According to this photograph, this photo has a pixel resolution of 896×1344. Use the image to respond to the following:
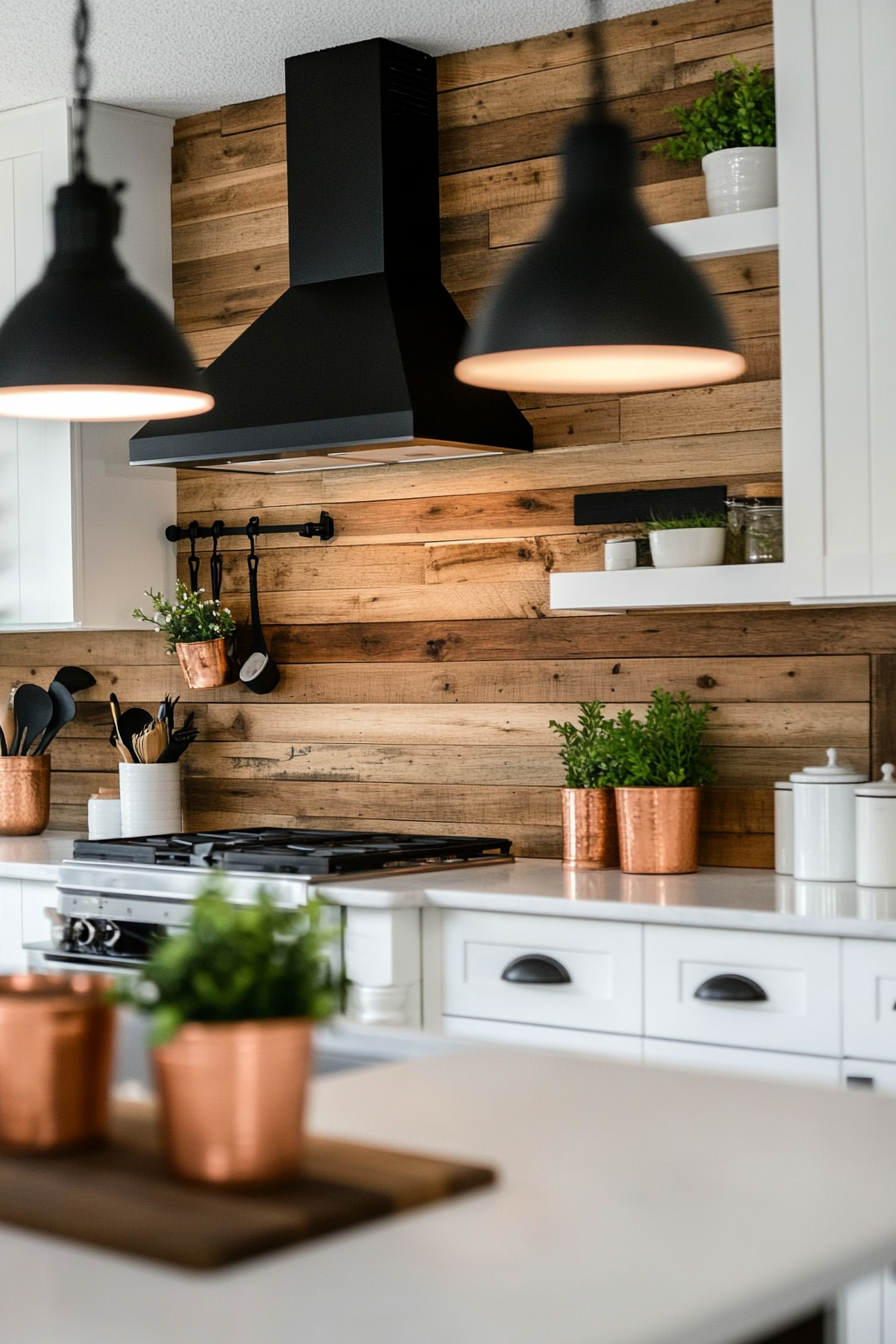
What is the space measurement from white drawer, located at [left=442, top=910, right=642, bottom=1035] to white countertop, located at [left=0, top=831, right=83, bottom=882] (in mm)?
1038

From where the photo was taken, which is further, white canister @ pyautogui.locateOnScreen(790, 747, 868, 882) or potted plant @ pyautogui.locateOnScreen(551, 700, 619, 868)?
potted plant @ pyautogui.locateOnScreen(551, 700, 619, 868)

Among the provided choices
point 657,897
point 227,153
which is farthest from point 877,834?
point 227,153

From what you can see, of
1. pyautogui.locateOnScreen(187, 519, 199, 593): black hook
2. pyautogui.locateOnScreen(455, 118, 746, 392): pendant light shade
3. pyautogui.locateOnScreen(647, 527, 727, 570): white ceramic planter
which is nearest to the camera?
pyautogui.locateOnScreen(455, 118, 746, 392): pendant light shade

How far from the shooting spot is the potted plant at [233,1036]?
3.33 feet

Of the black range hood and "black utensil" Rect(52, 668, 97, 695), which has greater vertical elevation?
the black range hood

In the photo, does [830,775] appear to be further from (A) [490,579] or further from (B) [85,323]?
(B) [85,323]

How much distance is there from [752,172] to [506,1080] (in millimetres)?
2204

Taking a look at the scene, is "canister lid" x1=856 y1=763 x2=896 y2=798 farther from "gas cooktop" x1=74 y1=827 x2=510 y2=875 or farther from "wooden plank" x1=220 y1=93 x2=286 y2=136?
"wooden plank" x1=220 y1=93 x2=286 y2=136

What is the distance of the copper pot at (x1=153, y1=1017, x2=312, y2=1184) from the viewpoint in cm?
101

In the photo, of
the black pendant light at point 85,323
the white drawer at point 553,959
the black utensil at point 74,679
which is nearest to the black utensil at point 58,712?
the black utensil at point 74,679

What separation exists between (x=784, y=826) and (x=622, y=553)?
64cm

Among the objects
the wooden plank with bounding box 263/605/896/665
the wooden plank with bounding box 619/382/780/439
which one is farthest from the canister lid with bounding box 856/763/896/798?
the wooden plank with bounding box 619/382/780/439

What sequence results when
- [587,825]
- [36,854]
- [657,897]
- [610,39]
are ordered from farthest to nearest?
[36,854] < [610,39] < [587,825] < [657,897]

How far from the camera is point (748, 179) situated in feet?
10.2
